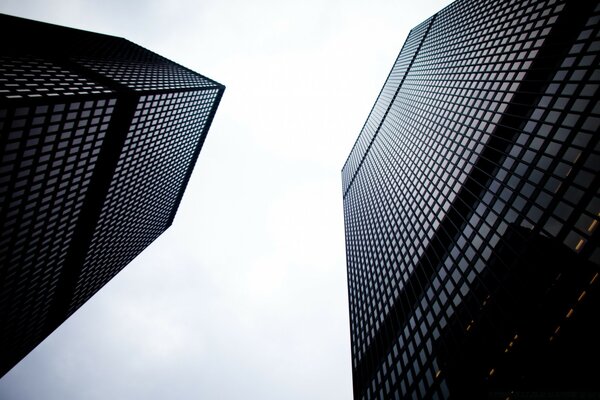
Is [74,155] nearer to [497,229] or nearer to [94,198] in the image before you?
[94,198]

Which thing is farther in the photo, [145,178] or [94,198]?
[145,178]

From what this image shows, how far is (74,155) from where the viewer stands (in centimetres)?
4906

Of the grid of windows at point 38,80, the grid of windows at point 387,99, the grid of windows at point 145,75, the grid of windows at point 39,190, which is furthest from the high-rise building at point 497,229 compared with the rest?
the grid of windows at point 145,75

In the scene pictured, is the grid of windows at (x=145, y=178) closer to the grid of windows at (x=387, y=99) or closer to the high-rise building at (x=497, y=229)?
the high-rise building at (x=497, y=229)

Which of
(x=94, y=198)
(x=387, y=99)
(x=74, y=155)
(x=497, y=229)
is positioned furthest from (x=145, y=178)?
(x=387, y=99)

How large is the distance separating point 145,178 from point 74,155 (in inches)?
1125

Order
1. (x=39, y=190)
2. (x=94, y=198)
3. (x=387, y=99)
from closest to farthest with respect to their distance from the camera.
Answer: (x=39, y=190) < (x=94, y=198) < (x=387, y=99)

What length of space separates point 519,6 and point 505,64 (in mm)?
12086

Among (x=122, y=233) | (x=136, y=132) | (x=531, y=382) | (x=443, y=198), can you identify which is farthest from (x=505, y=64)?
(x=122, y=233)

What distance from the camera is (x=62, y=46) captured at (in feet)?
208

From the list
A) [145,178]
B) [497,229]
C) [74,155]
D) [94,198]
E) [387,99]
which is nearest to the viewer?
[497,229]

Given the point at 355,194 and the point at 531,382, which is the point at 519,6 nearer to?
the point at 531,382

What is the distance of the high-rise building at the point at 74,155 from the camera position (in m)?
40.6

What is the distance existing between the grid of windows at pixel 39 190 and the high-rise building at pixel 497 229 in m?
47.2
